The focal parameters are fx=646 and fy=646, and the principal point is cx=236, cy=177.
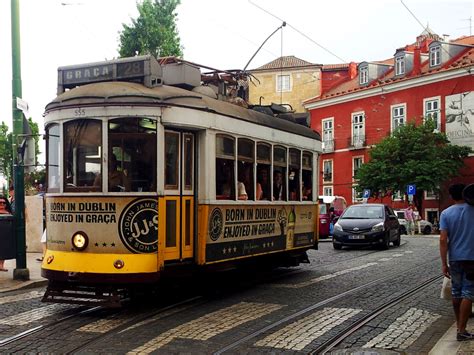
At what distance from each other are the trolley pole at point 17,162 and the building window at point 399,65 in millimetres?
39053

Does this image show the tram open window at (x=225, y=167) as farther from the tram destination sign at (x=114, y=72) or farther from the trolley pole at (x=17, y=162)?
the trolley pole at (x=17, y=162)

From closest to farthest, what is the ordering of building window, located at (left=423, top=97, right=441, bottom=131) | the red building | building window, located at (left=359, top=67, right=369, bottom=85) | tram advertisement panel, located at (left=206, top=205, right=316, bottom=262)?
tram advertisement panel, located at (left=206, top=205, right=316, bottom=262), the red building, building window, located at (left=423, top=97, right=441, bottom=131), building window, located at (left=359, top=67, right=369, bottom=85)

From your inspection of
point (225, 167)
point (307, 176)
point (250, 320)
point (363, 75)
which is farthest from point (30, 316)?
point (363, 75)

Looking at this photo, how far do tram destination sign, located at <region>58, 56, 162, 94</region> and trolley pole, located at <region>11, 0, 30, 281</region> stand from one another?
8.21 feet

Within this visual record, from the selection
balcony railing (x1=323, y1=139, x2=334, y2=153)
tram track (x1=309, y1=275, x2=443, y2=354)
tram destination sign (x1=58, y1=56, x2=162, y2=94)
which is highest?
balcony railing (x1=323, y1=139, x2=334, y2=153)

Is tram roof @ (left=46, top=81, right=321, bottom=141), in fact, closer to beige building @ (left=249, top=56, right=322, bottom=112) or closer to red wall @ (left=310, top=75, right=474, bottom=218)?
red wall @ (left=310, top=75, right=474, bottom=218)

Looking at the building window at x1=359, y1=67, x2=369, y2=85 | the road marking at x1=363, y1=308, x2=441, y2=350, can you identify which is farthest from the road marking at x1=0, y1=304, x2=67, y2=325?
the building window at x1=359, y1=67, x2=369, y2=85

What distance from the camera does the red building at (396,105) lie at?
135ft

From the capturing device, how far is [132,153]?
862 centimetres

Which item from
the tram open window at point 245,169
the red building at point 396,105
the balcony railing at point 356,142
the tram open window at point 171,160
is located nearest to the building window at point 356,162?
the red building at point 396,105

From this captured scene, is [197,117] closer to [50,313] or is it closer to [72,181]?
[72,181]

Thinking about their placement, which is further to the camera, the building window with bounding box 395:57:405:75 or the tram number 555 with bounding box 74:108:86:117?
the building window with bounding box 395:57:405:75

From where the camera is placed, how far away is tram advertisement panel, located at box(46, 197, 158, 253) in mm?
8359

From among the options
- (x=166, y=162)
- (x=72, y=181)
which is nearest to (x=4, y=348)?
(x=72, y=181)
